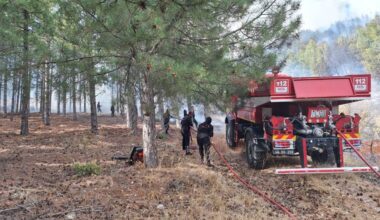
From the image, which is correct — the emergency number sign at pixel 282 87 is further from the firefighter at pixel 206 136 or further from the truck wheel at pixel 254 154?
the firefighter at pixel 206 136

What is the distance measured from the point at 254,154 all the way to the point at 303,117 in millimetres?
1636

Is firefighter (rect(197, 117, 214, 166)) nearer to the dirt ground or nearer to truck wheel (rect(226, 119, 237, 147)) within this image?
the dirt ground

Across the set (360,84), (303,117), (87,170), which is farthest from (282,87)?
(87,170)

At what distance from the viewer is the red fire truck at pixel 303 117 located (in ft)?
29.6

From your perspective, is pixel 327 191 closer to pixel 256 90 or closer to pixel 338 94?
pixel 338 94

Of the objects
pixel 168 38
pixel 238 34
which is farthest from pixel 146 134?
pixel 238 34

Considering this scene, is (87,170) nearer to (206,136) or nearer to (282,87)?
(206,136)

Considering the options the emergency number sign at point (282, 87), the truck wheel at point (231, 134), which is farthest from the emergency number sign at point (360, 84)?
the truck wheel at point (231, 134)

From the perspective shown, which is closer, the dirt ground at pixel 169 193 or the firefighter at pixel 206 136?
the dirt ground at pixel 169 193

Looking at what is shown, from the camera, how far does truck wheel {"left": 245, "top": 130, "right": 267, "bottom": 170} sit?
10.1 metres

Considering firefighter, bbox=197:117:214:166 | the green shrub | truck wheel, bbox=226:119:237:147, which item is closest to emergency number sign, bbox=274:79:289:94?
firefighter, bbox=197:117:214:166

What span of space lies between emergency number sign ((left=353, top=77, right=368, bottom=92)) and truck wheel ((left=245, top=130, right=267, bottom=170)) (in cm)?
278

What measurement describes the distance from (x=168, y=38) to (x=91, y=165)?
11.4ft

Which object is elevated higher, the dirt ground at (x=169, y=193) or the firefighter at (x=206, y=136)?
the firefighter at (x=206, y=136)
